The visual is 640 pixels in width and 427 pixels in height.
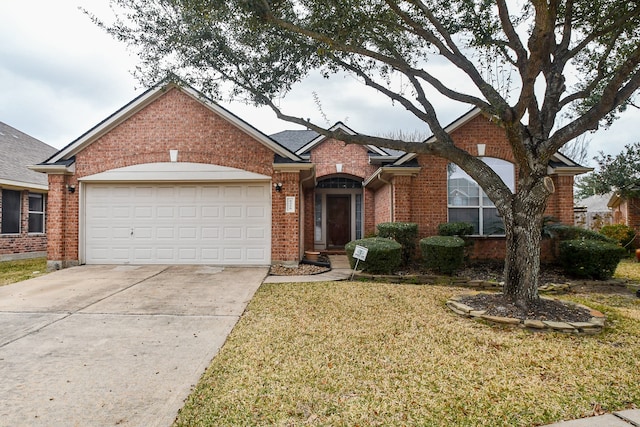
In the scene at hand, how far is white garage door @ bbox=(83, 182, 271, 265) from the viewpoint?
10.5 metres

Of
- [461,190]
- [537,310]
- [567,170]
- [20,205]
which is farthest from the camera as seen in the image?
[20,205]

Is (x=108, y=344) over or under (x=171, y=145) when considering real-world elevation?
under

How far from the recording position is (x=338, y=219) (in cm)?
1592

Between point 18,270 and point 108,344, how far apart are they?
8608 millimetres

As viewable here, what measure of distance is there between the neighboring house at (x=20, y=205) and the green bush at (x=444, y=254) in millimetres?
13903

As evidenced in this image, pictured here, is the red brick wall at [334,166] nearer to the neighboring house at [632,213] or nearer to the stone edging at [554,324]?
the stone edging at [554,324]

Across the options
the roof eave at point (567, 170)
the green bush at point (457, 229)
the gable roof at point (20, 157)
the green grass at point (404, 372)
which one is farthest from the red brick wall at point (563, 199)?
the gable roof at point (20, 157)

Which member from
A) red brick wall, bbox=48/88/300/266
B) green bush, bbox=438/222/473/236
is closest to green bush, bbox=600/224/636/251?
green bush, bbox=438/222/473/236

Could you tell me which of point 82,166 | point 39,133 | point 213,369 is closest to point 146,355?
point 213,369

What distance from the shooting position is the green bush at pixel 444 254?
8.95 m

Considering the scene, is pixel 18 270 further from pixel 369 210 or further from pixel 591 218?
pixel 591 218

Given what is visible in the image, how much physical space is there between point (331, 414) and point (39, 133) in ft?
78.2

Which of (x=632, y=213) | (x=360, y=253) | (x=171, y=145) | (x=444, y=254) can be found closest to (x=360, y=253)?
(x=360, y=253)

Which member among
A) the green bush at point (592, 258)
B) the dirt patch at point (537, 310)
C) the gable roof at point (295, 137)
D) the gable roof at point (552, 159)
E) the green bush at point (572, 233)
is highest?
the gable roof at point (295, 137)
